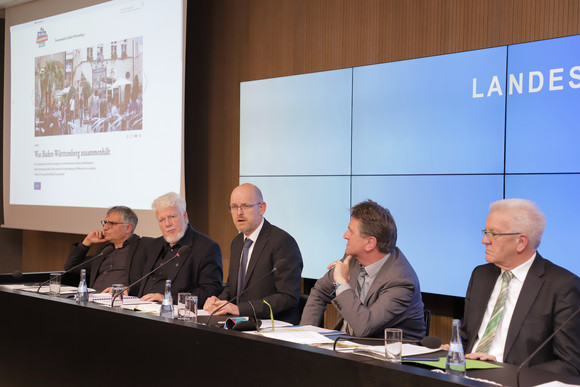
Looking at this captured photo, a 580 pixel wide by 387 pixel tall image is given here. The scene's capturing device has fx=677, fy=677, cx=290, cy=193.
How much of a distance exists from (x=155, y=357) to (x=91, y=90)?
4433 mm

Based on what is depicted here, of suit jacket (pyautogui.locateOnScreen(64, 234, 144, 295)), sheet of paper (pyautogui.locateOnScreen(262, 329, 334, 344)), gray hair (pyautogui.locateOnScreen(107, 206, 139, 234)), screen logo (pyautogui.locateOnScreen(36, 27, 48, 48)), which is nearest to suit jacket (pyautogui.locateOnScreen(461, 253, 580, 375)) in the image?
sheet of paper (pyautogui.locateOnScreen(262, 329, 334, 344))

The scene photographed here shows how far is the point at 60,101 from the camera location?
6.91 meters

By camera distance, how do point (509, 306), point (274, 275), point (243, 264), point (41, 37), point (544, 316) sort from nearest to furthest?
1. point (544, 316)
2. point (509, 306)
3. point (274, 275)
4. point (243, 264)
5. point (41, 37)

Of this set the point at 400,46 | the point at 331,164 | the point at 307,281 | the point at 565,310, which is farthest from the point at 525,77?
the point at 307,281

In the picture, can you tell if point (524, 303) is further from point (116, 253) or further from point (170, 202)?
point (116, 253)

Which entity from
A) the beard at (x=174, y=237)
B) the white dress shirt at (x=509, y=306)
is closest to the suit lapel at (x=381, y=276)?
the white dress shirt at (x=509, y=306)

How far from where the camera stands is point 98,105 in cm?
648

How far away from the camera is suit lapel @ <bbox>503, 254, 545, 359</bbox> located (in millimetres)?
2469

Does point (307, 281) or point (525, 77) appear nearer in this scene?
point (525, 77)

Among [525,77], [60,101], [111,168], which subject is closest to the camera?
[525,77]

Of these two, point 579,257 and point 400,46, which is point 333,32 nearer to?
point 400,46

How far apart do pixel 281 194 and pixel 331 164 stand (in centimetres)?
52

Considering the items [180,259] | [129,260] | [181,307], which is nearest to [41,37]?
[129,260]

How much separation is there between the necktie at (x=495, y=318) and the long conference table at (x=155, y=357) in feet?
1.45
